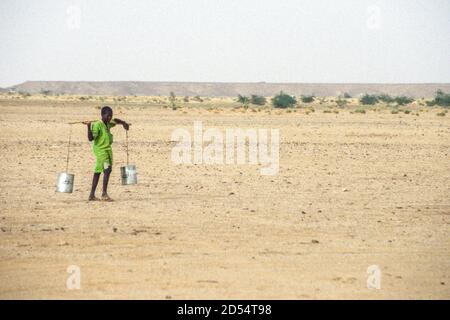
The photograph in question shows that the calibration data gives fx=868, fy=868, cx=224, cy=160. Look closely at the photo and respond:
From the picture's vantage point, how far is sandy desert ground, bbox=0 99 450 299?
28.1 feet

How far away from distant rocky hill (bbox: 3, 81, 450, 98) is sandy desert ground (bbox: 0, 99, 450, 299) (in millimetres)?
169410

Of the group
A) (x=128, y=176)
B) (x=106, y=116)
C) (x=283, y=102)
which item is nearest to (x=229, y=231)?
(x=106, y=116)

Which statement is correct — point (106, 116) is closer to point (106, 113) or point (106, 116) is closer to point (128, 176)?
point (106, 113)

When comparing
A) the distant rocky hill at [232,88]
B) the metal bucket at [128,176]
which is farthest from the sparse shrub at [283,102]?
the distant rocky hill at [232,88]

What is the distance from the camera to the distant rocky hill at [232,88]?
189m

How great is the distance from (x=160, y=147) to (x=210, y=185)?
961 cm

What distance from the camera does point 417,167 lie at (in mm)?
21281

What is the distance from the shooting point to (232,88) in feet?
645

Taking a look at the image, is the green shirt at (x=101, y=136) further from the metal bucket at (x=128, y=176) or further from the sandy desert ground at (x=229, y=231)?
the metal bucket at (x=128, y=176)

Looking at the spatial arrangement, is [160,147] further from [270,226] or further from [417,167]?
[270,226]

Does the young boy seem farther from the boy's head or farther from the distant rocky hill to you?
the distant rocky hill

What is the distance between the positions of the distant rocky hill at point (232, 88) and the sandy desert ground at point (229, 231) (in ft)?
556

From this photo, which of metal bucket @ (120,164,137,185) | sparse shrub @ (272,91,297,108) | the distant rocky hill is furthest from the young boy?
the distant rocky hill
